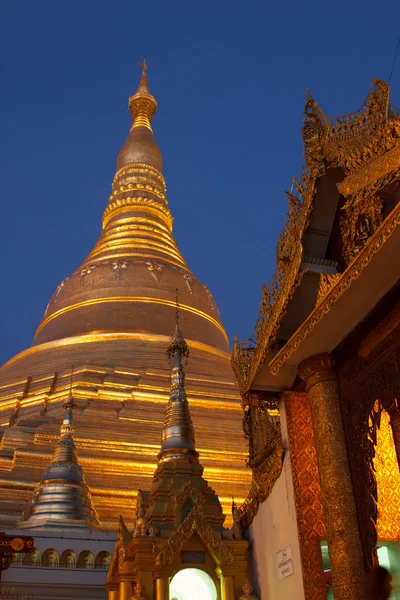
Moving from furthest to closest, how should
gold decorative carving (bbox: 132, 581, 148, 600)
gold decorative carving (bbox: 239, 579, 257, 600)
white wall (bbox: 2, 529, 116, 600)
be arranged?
white wall (bbox: 2, 529, 116, 600)
gold decorative carving (bbox: 132, 581, 148, 600)
gold decorative carving (bbox: 239, 579, 257, 600)

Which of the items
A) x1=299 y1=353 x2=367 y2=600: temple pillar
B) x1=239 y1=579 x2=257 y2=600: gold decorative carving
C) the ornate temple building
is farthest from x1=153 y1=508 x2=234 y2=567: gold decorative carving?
x1=299 y1=353 x2=367 y2=600: temple pillar

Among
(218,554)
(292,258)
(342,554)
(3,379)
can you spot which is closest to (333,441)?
(342,554)

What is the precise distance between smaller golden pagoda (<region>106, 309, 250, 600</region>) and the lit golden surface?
142 cm

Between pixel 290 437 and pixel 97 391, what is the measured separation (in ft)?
33.9

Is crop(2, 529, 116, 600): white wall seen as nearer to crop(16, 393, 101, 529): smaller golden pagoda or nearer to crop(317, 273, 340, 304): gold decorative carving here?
crop(16, 393, 101, 529): smaller golden pagoda

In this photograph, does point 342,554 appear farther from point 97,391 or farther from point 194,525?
point 97,391

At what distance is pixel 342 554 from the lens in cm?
465

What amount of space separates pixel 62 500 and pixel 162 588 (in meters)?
4.14

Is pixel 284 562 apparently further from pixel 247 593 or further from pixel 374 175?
pixel 374 175

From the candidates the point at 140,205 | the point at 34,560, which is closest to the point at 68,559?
the point at 34,560

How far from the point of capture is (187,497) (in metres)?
7.48

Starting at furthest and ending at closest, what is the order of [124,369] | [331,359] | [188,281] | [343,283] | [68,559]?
[188,281] < [124,369] < [68,559] < [331,359] < [343,283]

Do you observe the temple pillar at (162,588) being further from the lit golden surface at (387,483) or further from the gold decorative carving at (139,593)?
the lit golden surface at (387,483)

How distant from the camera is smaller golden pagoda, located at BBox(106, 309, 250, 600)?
690 centimetres
